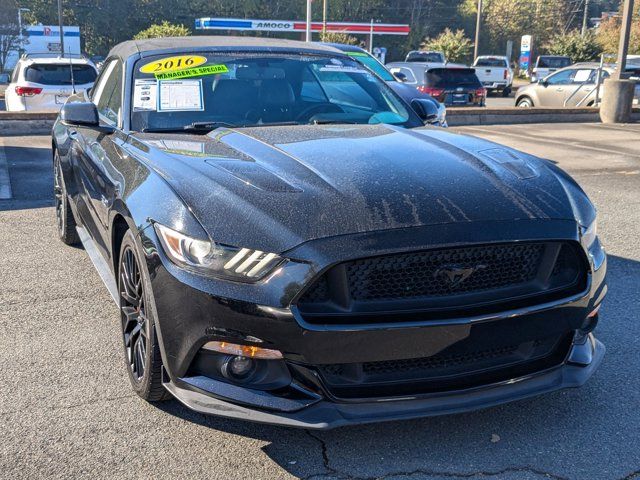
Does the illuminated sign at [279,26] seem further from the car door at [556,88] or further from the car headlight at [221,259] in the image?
A: the car headlight at [221,259]

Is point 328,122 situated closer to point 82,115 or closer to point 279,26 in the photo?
point 82,115

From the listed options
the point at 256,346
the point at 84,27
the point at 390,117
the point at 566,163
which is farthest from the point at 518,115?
the point at 84,27

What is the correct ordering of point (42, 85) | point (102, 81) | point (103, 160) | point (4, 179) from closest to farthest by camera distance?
point (103, 160) < point (102, 81) < point (4, 179) < point (42, 85)

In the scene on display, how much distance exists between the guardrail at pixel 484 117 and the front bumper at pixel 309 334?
1103cm

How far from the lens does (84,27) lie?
202 feet

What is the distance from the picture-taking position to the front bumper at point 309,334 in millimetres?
2641

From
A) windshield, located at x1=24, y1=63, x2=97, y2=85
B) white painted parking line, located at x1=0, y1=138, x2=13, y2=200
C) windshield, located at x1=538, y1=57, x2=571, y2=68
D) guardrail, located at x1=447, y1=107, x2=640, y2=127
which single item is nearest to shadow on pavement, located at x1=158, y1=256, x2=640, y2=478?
white painted parking line, located at x1=0, y1=138, x2=13, y2=200

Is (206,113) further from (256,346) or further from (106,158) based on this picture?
(256,346)

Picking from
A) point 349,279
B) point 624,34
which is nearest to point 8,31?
point 624,34

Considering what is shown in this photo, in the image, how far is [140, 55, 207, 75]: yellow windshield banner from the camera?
4.44m

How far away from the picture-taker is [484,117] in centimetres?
1641

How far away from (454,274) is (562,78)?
1926 centimetres

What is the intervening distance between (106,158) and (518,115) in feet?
47.1

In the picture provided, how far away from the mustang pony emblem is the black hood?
0.18 meters
